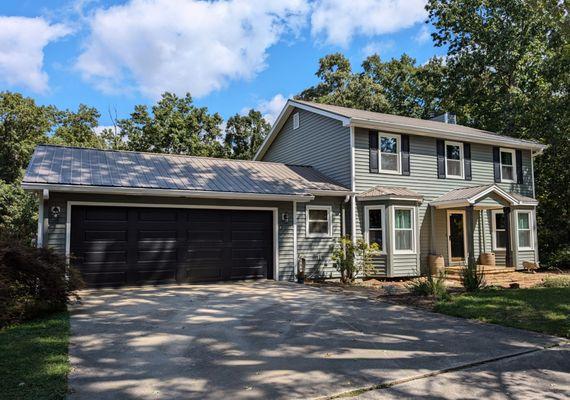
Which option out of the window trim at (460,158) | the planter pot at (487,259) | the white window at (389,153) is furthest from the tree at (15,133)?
the planter pot at (487,259)

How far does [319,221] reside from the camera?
44.4ft

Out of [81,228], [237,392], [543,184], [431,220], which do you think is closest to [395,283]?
[431,220]

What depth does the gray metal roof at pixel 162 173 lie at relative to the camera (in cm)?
1066

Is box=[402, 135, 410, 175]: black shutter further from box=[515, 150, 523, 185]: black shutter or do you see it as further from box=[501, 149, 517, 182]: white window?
box=[515, 150, 523, 185]: black shutter

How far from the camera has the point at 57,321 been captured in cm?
648

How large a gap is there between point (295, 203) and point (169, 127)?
1717 centimetres

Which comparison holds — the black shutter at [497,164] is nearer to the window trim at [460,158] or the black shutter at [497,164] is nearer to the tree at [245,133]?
the window trim at [460,158]

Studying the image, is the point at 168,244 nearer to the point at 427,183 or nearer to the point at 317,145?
the point at 317,145

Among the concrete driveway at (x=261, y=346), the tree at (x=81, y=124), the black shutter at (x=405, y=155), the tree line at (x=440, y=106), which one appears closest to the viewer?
the concrete driveway at (x=261, y=346)

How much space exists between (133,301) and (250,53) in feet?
45.6

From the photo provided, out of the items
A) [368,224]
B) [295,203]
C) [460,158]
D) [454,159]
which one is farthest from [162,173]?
[460,158]

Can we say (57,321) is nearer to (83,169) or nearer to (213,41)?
(83,169)

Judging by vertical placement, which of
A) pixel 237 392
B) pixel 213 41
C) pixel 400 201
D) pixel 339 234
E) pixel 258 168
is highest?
pixel 213 41

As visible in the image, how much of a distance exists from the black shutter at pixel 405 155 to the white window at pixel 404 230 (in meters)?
1.50
